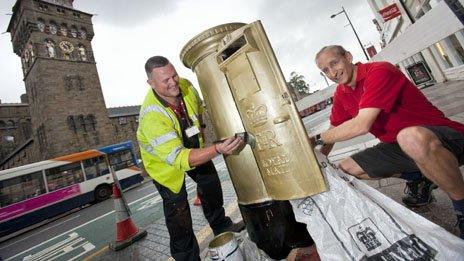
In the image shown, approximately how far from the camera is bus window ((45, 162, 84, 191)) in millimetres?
11969

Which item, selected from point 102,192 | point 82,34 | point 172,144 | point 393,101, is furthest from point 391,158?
point 82,34

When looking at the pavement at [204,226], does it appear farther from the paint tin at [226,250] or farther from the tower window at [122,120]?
the tower window at [122,120]

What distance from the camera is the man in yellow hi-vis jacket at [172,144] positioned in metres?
1.89

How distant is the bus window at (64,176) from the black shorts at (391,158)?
1358 cm

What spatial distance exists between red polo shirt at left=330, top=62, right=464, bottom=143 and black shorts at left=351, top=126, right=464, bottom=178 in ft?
0.24

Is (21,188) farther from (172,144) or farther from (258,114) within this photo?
(258,114)

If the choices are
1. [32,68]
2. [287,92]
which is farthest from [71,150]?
[287,92]

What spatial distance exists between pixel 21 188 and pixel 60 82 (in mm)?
18083

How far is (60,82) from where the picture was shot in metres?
26.0

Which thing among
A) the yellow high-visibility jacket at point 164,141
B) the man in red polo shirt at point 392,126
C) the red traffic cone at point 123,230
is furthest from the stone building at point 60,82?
the man in red polo shirt at point 392,126

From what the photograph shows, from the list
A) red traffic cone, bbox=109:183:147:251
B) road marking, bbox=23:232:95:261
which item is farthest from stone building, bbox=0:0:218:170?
red traffic cone, bbox=109:183:147:251

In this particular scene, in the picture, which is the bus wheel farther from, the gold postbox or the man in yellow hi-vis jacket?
the gold postbox

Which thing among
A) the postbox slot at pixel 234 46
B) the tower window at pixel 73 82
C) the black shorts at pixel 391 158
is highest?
the tower window at pixel 73 82

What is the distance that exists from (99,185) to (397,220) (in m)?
14.3
